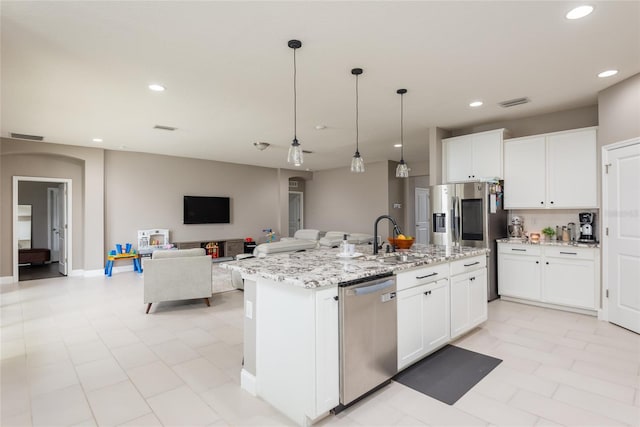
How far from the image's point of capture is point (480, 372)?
104 inches

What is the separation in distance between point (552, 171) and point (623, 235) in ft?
3.82

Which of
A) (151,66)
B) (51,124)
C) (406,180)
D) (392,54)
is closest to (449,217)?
(392,54)

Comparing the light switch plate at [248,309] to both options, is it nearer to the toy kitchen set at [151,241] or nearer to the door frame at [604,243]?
the door frame at [604,243]

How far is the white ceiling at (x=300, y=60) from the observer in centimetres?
228

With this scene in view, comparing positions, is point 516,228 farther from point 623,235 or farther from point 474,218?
point 623,235

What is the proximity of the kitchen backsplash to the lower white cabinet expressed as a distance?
2806 millimetres

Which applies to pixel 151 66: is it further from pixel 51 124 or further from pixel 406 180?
pixel 406 180

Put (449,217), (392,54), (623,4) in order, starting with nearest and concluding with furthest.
→ (623,4) < (392,54) < (449,217)

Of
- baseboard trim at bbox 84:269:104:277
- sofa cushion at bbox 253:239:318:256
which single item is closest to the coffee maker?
sofa cushion at bbox 253:239:318:256

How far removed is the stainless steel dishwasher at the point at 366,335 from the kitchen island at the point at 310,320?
5 cm

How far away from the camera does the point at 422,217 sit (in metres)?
9.55

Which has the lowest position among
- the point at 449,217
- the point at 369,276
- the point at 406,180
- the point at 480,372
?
the point at 480,372

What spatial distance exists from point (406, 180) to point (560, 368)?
7084 mm

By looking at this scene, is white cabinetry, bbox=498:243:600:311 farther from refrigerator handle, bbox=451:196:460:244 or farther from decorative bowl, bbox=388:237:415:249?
decorative bowl, bbox=388:237:415:249
